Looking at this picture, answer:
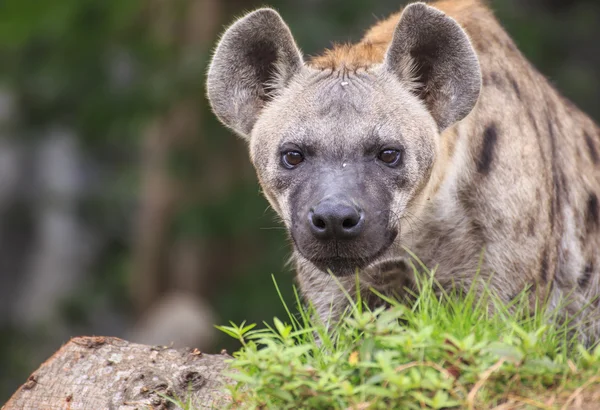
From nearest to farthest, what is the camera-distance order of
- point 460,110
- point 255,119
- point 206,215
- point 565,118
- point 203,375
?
point 203,375
point 460,110
point 255,119
point 565,118
point 206,215

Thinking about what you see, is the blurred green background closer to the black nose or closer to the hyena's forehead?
the hyena's forehead

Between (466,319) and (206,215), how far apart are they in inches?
264

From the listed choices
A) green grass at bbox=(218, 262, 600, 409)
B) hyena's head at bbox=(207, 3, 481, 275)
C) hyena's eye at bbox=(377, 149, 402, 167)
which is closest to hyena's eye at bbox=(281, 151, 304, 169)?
hyena's head at bbox=(207, 3, 481, 275)

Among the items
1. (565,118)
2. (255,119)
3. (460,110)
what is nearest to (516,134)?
(460,110)

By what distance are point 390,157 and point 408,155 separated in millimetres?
97

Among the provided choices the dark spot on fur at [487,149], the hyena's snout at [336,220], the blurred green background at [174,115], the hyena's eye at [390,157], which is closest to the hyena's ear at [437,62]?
the dark spot on fur at [487,149]

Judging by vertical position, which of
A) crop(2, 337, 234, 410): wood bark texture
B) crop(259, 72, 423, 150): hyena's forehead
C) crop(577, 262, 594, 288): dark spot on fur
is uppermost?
crop(259, 72, 423, 150): hyena's forehead

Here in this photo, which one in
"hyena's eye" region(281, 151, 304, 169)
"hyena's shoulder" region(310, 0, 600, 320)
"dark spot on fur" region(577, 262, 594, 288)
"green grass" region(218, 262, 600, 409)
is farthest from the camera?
"dark spot on fur" region(577, 262, 594, 288)

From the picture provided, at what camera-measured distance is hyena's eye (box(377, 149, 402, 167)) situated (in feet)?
15.9

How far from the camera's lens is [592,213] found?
569cm

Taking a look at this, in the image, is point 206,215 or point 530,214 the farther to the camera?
point 206,215

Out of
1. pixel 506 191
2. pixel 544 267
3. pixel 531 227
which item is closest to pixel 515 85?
pixel 506 191

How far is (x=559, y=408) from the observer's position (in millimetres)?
3420

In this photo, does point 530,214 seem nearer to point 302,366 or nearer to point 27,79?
point 302,366
